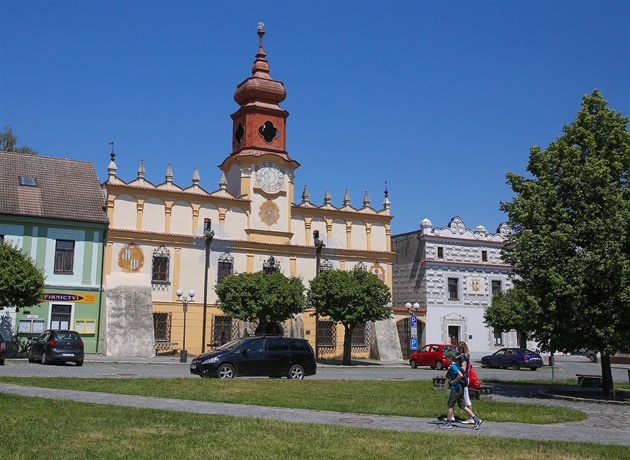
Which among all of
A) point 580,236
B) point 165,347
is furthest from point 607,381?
point 165,347

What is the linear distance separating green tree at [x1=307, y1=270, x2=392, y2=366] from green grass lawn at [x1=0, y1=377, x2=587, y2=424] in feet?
48.8

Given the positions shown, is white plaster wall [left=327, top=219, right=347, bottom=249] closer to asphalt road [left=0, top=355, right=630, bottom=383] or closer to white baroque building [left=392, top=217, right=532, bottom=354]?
white baroque building [left=392, top=217, right=532, bottom=354]

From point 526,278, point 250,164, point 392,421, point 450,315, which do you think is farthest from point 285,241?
point 392,421

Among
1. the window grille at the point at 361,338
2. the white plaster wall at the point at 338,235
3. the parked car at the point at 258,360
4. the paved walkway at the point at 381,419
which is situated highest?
the white plaster wall at the point at 338,235

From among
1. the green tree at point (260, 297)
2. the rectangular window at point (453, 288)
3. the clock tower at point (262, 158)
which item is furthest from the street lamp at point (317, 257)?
the rectangular window at point (453, 288)

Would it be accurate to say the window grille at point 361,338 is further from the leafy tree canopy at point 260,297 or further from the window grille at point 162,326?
the window grille at point 162,326

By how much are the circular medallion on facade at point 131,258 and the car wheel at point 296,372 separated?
17492 mm

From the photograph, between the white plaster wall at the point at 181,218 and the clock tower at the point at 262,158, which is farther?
the clock tower at the point at 262,158

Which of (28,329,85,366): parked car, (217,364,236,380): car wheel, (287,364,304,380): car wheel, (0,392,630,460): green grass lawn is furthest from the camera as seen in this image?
(28,329,85,366): parked car

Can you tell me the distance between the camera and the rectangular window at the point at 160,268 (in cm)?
3953

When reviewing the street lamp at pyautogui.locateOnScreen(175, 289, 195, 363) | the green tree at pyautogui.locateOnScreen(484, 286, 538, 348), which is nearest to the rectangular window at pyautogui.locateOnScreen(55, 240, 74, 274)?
the street lamp at pyautogui.locateOnScreen(175, 289, 195, 363)

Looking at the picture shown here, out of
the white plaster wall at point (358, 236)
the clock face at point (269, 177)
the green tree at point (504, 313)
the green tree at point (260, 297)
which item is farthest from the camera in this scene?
the white plaster wall at point (358, 236)

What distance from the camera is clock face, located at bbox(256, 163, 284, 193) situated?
43.3 meters

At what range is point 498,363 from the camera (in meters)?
41.2
